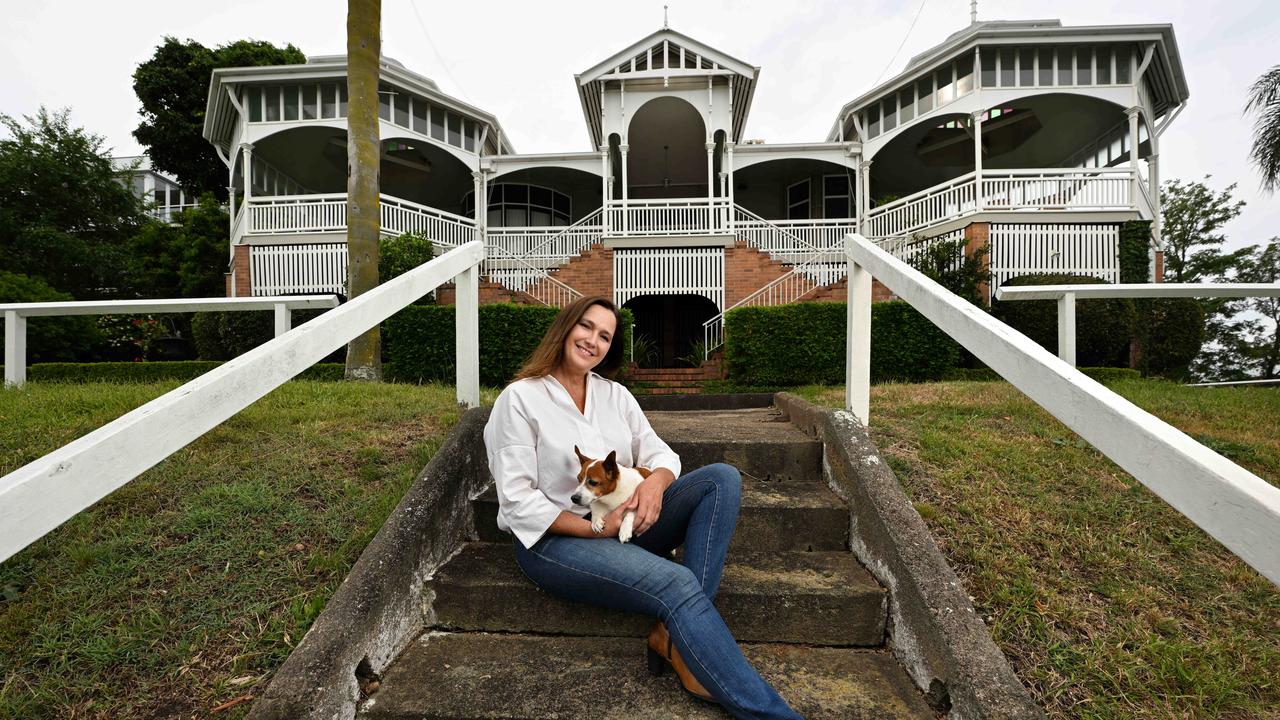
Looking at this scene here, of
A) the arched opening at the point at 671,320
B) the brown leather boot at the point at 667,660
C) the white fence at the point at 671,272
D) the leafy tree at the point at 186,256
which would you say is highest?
the leafy tree at the point at 186,256

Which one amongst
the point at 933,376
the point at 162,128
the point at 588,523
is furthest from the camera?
the point at 162,128

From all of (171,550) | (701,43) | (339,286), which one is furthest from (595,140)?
(171,550)

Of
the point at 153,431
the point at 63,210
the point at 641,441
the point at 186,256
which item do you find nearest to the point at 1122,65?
the point at 641,441

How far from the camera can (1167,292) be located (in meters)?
4.62

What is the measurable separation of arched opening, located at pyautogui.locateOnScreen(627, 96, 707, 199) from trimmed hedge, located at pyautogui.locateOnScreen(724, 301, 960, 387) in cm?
803

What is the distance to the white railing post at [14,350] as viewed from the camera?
4660 mm

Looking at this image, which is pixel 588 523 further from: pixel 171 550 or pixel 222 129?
pixel 222 129

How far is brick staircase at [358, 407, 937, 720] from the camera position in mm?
1792

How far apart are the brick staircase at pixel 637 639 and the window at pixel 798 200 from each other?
1621cm

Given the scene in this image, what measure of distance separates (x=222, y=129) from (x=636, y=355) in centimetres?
1429

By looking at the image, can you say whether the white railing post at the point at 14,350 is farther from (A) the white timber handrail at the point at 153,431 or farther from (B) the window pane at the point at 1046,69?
(B) the window pane at the point at 1046,69

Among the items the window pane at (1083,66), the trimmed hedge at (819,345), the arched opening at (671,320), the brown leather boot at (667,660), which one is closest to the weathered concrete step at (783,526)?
the brown leather boot at (667,660)

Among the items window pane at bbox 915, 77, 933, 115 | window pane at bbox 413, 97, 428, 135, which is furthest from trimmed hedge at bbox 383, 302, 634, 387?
window pane at bbox 915, 77, 933, 115

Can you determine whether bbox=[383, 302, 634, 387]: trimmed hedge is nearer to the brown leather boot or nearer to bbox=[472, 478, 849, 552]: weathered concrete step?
bbox=[472, 478, 849, 552]: weathered concrete step
